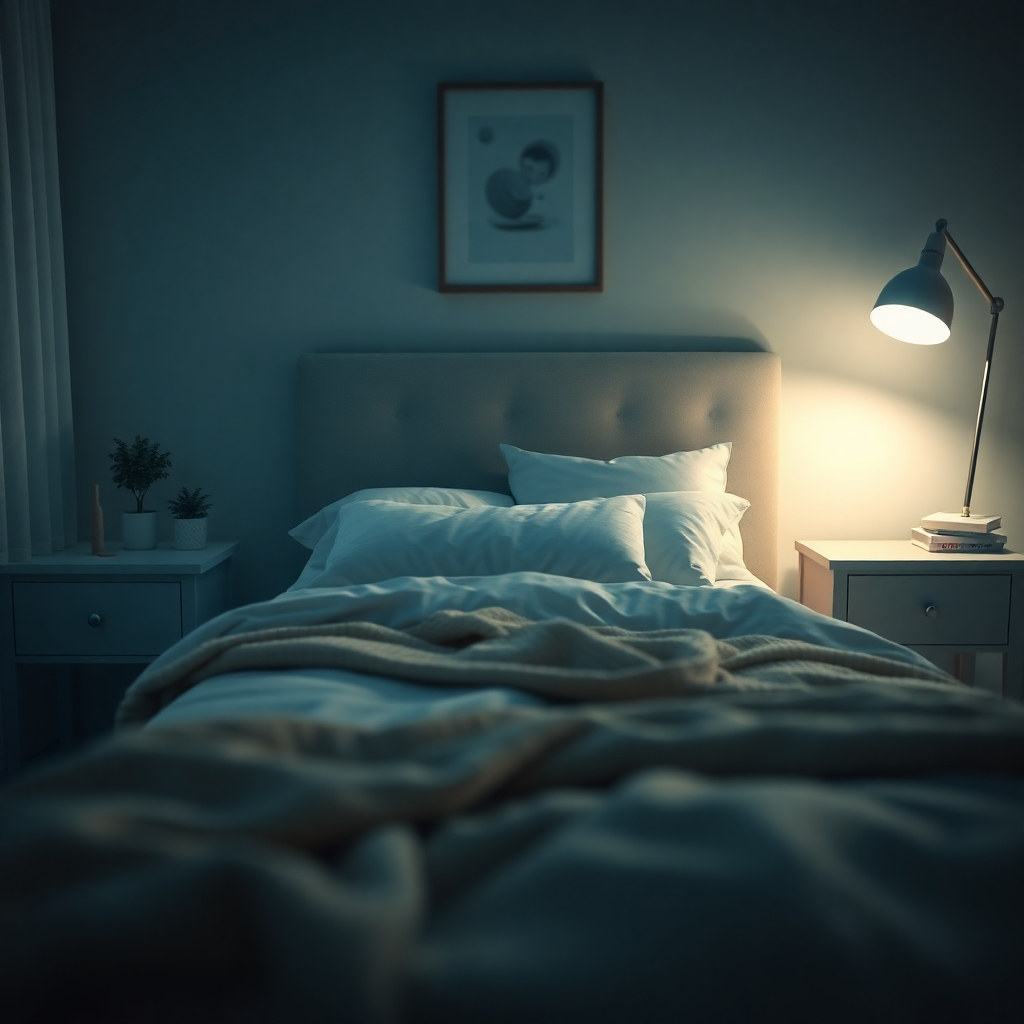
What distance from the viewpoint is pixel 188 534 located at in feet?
8.34

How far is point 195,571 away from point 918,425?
6.91 ft

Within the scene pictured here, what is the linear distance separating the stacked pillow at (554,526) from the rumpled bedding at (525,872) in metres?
0.99

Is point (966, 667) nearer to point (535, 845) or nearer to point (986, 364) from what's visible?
point (986, 364)

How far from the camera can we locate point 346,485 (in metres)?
2.64

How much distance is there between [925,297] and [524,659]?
5.39 feet

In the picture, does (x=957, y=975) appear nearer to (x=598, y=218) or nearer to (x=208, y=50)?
(x=598, y=218)

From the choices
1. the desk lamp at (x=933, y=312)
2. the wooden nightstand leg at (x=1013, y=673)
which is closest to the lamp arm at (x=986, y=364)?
the desk lamp at (x=933, y=312)

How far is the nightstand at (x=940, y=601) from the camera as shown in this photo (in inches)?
92.4

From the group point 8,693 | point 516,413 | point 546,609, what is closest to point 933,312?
point 516,413

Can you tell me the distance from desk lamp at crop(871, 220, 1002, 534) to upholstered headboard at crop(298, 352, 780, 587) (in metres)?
0.35

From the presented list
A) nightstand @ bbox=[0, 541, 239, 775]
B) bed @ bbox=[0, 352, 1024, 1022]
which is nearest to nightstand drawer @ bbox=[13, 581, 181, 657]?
nightstand @ bbox=[0, 541, 239, 775]

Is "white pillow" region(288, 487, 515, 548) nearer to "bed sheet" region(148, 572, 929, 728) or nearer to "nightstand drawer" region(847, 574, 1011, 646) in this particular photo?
"bed sheet" region(148, 572, 929, 728)

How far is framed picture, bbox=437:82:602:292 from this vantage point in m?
2.64

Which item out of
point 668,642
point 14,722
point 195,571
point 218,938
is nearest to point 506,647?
point 668,642
